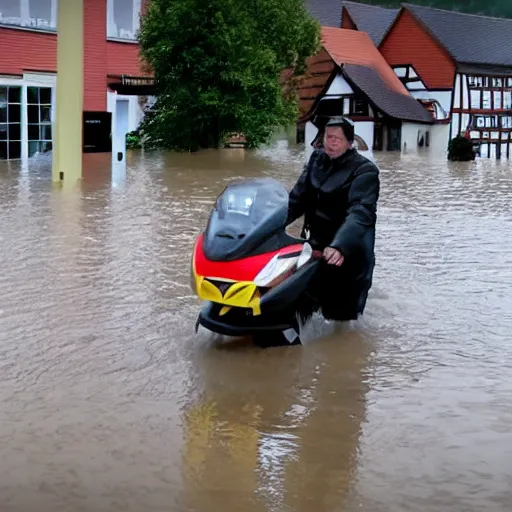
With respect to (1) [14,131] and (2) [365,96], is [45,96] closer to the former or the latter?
(1) [14,131]

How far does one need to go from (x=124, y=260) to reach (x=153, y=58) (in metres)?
18.6

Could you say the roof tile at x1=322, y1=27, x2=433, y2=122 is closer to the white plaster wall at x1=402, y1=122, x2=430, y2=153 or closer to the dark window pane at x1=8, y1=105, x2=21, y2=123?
the white plaster wall at x1=402, y1=122, x2=430, y2=153

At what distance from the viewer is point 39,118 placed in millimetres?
23406

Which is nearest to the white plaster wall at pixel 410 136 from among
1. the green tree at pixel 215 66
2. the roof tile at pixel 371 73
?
the roof tile at pixel 371 73

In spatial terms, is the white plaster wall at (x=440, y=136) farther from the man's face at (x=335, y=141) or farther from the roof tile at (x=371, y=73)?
the man's face at (x=335, y=141)

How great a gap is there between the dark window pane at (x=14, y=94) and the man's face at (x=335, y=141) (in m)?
18.2

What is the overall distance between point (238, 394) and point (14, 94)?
19.4 m

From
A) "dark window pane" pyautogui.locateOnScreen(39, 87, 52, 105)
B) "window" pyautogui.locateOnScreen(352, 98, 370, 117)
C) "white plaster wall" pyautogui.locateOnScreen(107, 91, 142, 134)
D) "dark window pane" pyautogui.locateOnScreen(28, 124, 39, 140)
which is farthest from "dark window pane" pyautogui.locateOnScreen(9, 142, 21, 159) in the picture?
"window" pyautogui.locateOnScreen(352, 98, 370, 117)

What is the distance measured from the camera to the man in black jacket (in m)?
5.81

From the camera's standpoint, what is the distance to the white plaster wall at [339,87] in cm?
3891

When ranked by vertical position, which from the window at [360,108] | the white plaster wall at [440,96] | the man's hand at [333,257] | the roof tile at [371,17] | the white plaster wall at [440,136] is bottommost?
the man's hand at [333,257]

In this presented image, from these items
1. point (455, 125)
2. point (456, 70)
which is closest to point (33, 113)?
point (455, 125)

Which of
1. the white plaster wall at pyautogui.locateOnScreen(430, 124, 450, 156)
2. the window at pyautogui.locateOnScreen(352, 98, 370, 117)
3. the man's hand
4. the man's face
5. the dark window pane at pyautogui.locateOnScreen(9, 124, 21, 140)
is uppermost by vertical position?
the window at pyautogui.locateOnScreen(352, 98, 370, 117)

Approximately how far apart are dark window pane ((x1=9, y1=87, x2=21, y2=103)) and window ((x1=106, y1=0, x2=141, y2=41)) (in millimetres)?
4699
